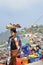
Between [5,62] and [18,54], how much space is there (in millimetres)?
354

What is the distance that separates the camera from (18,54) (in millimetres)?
5863

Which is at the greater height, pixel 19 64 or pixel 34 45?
pixel 34 45

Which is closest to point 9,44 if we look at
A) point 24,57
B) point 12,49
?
point 12,49

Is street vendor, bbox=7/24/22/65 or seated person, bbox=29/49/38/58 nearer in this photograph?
street vendor, bbox=7/24/22/65

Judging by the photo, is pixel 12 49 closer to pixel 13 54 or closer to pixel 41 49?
pixel 13 54

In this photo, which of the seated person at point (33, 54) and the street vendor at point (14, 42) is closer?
the street vendor at point (14, 42)

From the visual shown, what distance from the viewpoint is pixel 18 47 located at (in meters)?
5.74

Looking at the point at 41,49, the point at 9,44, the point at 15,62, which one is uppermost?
the point at 41,49

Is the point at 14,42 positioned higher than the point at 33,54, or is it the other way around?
the point at 33,54

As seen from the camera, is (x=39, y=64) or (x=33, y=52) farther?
(x=33, y=52)

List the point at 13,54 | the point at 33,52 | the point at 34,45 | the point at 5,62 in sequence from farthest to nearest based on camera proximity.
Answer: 1. the point at 34,45
2. the point at 33,52
3. the point at 5,62
4. the point at 13,54

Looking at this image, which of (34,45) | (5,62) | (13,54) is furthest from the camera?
(34,45)

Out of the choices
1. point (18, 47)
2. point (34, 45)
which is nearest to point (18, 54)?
point (18, 47)

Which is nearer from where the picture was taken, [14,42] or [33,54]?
[14,42]
